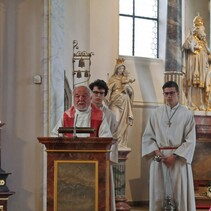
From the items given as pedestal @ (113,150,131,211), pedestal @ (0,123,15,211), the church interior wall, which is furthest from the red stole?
pedestal @ (113,150,131,211)

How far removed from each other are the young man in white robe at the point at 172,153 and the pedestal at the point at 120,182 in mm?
3537

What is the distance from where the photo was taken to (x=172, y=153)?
7.25 metres

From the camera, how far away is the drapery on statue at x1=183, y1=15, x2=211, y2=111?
12.7m


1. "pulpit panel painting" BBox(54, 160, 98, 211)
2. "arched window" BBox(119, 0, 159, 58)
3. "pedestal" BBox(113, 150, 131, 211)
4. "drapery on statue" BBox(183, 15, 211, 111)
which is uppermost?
"arched window" BBox(119, 0, 159, 58)

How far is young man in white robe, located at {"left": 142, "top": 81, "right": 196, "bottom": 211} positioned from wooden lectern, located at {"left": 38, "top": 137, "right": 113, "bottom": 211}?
213 cm

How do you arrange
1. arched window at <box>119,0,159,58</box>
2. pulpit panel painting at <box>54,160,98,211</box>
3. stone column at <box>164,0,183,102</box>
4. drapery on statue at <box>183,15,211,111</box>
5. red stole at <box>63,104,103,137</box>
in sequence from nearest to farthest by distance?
pulpit panel painting at <box>54,160,98,211</box>
red stole at <box>63,104,103,137</box>
stone column at <box>164,0,183,102</box>
drapery on statue at <box>183,15,211,111</box>
arched window at <box>119,0,159,58</box>

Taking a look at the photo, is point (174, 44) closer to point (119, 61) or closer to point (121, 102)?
point (119, 61)

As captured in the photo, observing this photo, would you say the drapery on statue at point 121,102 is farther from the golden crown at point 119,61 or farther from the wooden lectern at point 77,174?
the wooden lectern at point 77,174

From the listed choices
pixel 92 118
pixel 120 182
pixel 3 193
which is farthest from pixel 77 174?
pixel 120 182

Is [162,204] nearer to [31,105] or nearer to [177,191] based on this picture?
[177,191]

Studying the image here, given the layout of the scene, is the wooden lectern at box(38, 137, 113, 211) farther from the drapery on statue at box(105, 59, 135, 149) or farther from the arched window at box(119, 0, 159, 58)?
the arched window at box(119, 0, 159, 58)

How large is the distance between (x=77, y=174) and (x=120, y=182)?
20.8ft

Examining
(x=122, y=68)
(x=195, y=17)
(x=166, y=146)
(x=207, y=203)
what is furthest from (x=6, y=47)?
(x=195, y=17)

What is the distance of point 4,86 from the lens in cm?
785
